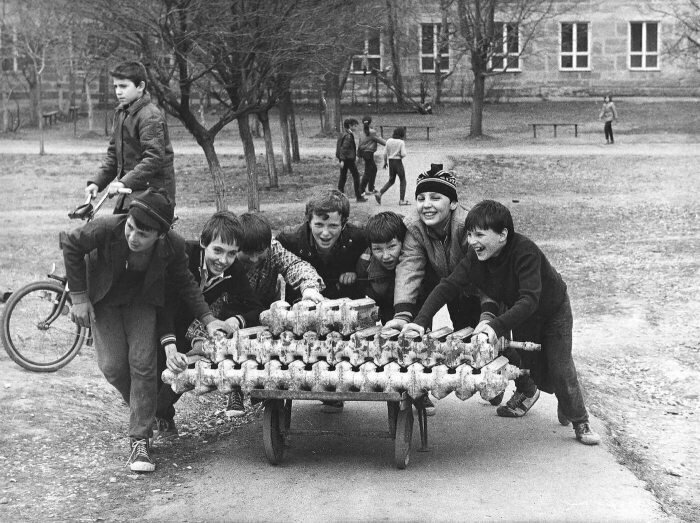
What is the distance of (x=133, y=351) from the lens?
671 cm

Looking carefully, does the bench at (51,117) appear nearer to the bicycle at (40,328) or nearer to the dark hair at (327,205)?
the bicycle at (40,328)

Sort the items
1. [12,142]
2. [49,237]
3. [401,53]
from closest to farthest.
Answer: [49,237]
[12,142]
[401,53]

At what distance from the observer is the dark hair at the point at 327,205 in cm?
716

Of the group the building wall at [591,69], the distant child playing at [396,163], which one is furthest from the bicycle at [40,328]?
the building wall at [591,69]

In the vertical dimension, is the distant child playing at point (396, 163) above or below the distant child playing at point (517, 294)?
below

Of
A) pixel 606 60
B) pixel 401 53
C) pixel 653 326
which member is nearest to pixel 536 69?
pixel 606 60

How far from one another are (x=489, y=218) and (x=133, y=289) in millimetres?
1910

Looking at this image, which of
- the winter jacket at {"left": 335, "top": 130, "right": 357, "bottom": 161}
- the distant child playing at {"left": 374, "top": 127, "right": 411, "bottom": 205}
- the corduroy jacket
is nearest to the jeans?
the corduroy jacket

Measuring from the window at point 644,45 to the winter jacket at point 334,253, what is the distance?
148ft

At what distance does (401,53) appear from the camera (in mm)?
47750

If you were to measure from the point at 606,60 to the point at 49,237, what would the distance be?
36.2 metres

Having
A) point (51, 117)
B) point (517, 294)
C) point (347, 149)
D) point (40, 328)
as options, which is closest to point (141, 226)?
point (517, 294)

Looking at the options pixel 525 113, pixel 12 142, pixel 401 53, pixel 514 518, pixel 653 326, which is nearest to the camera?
pixel 514 518

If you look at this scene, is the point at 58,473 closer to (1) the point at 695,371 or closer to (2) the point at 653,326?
(1) the point at 695,371
